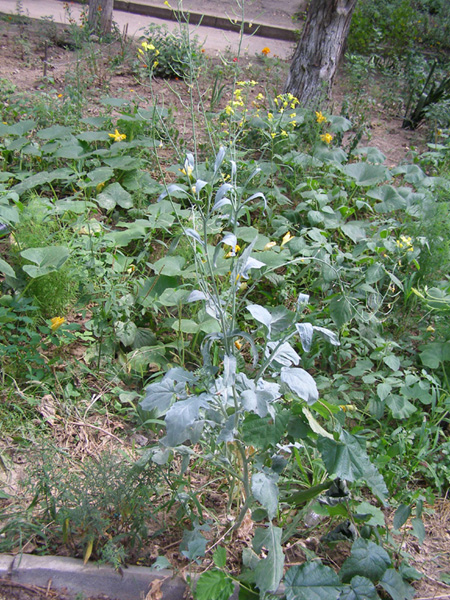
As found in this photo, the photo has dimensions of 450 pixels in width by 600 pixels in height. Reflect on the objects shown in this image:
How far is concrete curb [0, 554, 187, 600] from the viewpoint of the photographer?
1.61 meters

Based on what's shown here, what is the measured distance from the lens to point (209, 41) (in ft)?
23.4

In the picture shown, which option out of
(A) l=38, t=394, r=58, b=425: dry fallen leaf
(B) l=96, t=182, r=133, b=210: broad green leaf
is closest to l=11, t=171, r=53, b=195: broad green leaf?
(B) l=96, t=182, r=133, b=210: broad green leaf

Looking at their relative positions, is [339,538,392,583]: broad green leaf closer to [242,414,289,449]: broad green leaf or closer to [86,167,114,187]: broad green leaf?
[242,414,289,449]: broad green leaf

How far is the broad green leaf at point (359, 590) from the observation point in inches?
55.7

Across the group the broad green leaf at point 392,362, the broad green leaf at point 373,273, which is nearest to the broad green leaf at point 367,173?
the broad green leaf at point 373,273

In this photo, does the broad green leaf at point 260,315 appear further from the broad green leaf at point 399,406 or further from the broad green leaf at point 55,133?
the broad green leaf at point 55,133

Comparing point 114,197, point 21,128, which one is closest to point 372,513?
point 114,197

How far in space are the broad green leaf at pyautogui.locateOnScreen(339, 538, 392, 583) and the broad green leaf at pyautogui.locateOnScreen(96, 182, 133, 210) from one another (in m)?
2.33

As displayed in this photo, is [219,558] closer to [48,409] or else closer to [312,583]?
[312,583]

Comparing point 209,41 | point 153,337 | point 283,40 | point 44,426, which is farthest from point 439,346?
point 283,40

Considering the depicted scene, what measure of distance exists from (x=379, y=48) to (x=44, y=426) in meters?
6.21

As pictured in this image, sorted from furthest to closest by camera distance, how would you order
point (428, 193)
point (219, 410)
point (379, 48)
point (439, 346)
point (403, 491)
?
point (379, 48)
point (428, 193)
point (439, 346)
point (403, 491)
point (219, 410)

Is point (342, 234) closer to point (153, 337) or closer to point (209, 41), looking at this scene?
point (153, 337)

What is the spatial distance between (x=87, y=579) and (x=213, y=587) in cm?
46
